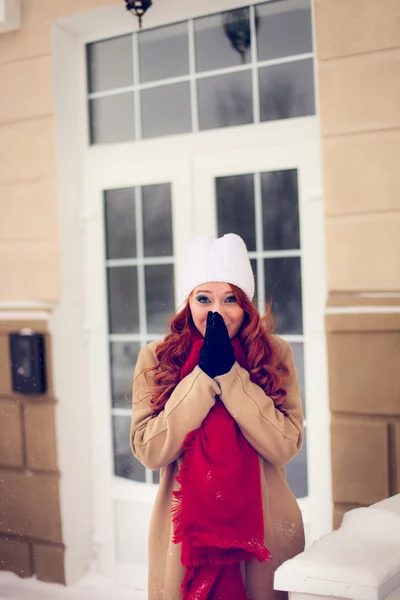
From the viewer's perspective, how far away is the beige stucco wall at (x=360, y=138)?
2.55 metres

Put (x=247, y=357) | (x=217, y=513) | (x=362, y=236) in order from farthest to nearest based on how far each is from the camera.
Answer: (x=362, y=236) → (x=247, y=357) → (x=217, y=513)

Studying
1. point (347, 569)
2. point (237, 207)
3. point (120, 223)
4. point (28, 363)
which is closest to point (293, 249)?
point (237, 207)

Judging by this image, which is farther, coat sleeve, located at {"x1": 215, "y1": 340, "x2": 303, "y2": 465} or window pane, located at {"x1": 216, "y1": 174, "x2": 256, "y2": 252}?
window pane, located at {"x1": 216, "y1": 174, "x2": 256, "y2": 252}

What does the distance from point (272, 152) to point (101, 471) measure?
6.02ft

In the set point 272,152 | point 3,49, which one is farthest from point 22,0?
point 272,152

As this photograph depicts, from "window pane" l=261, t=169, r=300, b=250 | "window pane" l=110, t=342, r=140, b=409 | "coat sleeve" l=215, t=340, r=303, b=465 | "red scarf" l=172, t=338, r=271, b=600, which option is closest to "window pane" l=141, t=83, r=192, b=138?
"window pane" l=261, t=169, r=300, b=250

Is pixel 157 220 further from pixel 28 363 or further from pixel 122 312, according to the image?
pixel 28 363

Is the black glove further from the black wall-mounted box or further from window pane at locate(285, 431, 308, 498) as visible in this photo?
the black wall-mounted box

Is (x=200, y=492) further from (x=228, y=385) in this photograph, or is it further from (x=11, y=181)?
(x=11, y=181)

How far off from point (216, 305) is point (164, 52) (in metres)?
1.80

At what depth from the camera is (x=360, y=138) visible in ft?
8.56

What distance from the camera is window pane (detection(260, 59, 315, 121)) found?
290 cm

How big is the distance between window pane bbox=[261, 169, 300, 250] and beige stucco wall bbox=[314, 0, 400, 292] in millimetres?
274

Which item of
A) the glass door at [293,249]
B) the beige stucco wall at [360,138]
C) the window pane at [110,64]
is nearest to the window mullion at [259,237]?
the glass door at [293,249]
